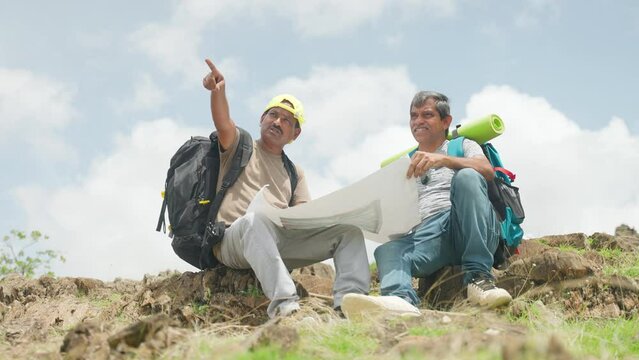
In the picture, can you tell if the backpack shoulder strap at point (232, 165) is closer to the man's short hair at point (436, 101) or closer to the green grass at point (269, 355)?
the man's short hair at point (436, 101)

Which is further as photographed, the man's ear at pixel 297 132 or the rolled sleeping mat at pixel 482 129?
the man's ear at pixel 297 132

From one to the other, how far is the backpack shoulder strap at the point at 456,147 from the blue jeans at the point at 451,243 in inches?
19.3

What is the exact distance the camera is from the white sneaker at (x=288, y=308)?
16.4 ft

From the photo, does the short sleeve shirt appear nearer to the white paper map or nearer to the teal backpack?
the white paper map

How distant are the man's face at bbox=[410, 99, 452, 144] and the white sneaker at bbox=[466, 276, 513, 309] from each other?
1381 mm

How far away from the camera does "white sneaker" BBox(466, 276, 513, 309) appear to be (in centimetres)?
491

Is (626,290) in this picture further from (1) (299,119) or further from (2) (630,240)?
(2) (630,240)

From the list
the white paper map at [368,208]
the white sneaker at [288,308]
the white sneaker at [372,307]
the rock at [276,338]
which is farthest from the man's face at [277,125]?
the rock at [276,338]

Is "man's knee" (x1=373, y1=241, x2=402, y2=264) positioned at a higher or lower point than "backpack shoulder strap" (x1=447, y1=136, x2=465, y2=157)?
lower

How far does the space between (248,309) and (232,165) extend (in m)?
1.20

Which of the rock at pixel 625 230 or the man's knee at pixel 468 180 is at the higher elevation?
the man's knee at pixel 468 180

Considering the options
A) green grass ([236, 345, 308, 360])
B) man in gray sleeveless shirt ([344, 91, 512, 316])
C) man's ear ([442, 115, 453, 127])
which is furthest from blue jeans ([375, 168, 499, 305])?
green grass ([236, 345, 308, 360])

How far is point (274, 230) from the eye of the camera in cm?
550

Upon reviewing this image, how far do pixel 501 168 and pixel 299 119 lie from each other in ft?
5.88
